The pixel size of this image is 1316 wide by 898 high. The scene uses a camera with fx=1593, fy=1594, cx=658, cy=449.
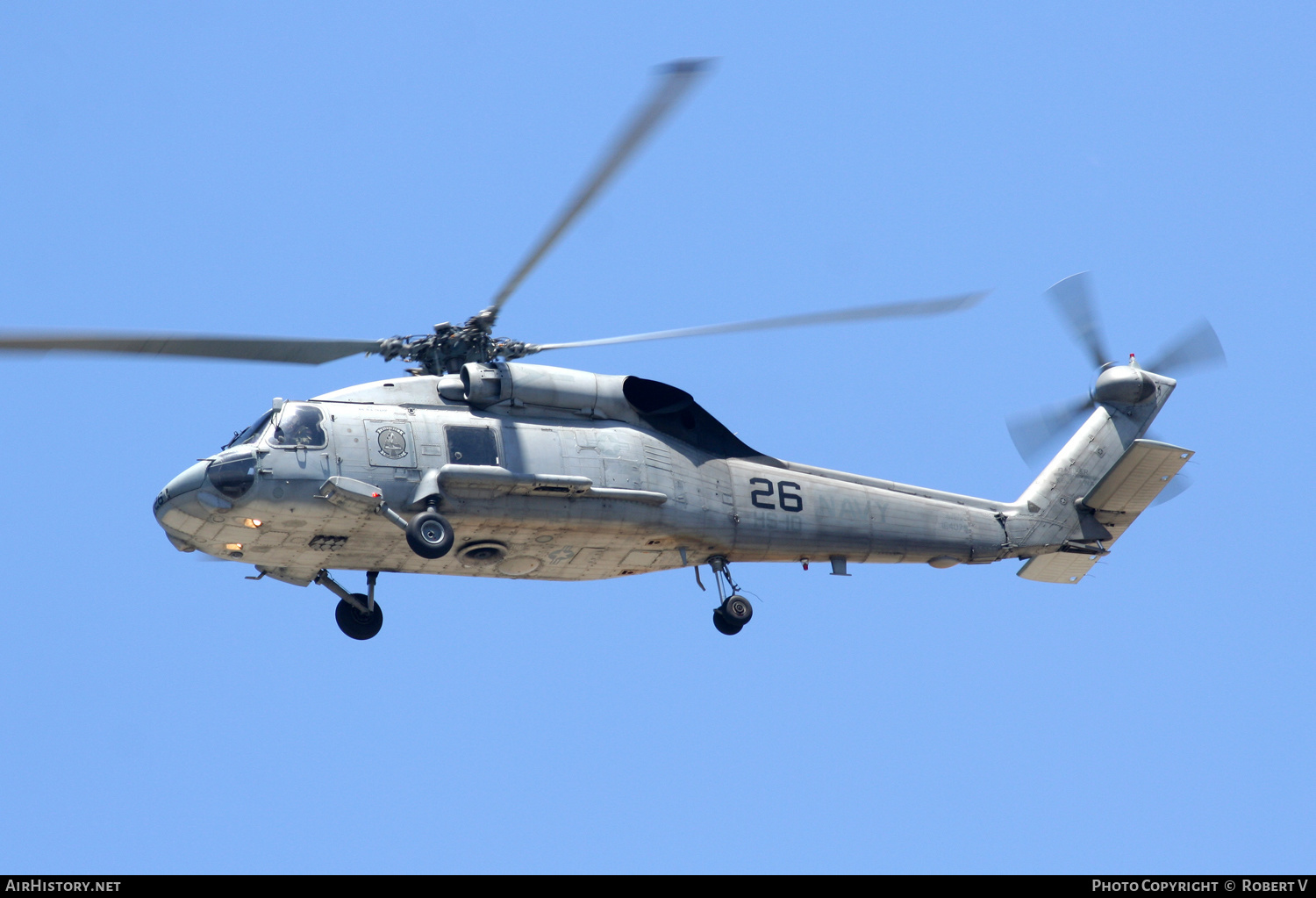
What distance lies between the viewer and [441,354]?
70.5 feet

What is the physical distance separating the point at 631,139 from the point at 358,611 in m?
8.16

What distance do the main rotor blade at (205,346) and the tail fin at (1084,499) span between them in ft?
35.5

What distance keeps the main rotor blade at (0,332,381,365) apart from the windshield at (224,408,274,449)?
72 centimetres

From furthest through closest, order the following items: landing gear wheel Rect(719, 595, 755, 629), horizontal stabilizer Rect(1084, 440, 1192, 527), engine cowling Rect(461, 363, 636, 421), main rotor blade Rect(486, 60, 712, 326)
Result: 1. horizontal stabilizer Rect(1084, 440, 1192, 527)
2. landing gear wheel Rect(719, 595, 755, 629)
3. engine cowling Rect(461, 363, 636, 421)
4. main rotor blade Rect(486, 60, 712, 326)

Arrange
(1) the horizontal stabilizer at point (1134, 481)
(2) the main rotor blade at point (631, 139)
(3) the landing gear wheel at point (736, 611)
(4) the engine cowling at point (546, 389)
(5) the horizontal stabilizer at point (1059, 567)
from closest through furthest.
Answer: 1. (2) the main rotor blade at point (631, 139)
2. (4) the engine cowling at point (546, 389)
3. (3) the landing gear wheel at point (736, 611)
4. (1) the horizontal stabilizer at point (1134, 481)
5. (5) the horizontal stabilizer at point (1059, 567)

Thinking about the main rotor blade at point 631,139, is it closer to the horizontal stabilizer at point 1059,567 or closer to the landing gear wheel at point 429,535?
the landing gear wheel at point 429,535

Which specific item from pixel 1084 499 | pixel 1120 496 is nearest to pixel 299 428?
pixel 1084 499

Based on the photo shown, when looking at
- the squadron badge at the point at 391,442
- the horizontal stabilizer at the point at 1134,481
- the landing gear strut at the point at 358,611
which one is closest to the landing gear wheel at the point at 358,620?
the landing gear strut at the point at 358,611

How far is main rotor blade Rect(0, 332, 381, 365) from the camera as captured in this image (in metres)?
17.6

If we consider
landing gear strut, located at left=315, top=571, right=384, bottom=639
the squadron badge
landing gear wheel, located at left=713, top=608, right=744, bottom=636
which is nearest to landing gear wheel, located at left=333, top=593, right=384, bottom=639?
landing gear strut, located at left=315, top=571, right=384, bottom=639

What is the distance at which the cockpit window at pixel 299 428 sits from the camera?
19688 millimetres

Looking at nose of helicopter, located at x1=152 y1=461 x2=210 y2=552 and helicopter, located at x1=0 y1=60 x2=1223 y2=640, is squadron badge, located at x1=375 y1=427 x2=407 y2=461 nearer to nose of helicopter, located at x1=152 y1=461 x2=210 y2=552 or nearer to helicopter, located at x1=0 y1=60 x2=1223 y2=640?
helicopter, located at x1=0 y1=60 x2=1223 y2=640
